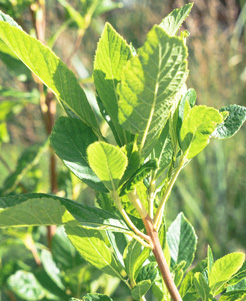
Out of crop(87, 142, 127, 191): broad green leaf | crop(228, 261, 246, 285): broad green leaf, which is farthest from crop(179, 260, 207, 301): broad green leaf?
crop(87, 142, 127, 191): broad green leaf

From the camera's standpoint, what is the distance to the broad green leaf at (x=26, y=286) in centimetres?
56

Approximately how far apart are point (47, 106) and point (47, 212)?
1.61ft

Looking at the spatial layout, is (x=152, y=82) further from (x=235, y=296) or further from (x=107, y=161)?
(x=235, y=296)

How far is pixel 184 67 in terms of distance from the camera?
9.8 inches

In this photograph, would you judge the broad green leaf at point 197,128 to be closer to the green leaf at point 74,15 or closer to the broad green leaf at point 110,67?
the broad green leaf at point 110,67

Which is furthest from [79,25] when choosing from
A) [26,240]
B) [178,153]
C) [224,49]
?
[224,49]

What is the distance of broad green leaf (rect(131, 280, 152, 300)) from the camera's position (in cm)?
30

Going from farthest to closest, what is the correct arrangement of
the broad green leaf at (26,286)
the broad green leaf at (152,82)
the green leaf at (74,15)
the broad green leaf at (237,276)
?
the green leaf at (74,15) < the broad green leaf at (26,286) < the broad green leaf at (237,276) < the broad green leaf at (152,82)

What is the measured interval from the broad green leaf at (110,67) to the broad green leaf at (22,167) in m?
0.42

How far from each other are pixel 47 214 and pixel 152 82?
11 cm

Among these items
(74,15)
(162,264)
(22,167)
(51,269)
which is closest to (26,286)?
A: (51,269)

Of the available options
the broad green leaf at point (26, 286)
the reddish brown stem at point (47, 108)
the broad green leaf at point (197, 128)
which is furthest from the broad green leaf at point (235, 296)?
the reddish brown stem at point (47, 108)

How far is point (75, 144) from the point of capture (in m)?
0.31

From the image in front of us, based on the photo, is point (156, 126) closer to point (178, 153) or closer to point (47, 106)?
point (178, 153)
